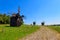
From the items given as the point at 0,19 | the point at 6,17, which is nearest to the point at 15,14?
the point at 0,19

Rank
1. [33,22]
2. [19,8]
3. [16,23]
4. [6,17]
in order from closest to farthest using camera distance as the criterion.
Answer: [16,23]
[19,8]
[33,22]
[6,17]

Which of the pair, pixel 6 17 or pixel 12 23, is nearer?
pixel 12 23

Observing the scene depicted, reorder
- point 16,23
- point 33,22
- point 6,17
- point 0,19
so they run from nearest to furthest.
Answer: point 16,23 → point 33,22 → point 0,19 → point 6,17

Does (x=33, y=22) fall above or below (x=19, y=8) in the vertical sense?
below

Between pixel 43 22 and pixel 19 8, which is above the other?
pixel 19 8

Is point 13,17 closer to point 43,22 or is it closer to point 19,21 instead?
point 19,21

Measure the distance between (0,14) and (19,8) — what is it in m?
46.6

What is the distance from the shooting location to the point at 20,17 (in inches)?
2763

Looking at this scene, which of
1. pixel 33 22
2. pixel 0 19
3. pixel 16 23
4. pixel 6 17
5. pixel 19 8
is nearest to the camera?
pixel 16 23

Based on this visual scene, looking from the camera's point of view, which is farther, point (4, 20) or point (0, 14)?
point (0, 14)

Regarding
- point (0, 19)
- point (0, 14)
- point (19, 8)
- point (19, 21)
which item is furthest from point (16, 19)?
point (0, 14)

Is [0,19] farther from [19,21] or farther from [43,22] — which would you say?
[19,21]

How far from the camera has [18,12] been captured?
71000mm

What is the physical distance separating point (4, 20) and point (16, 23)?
39263mm
